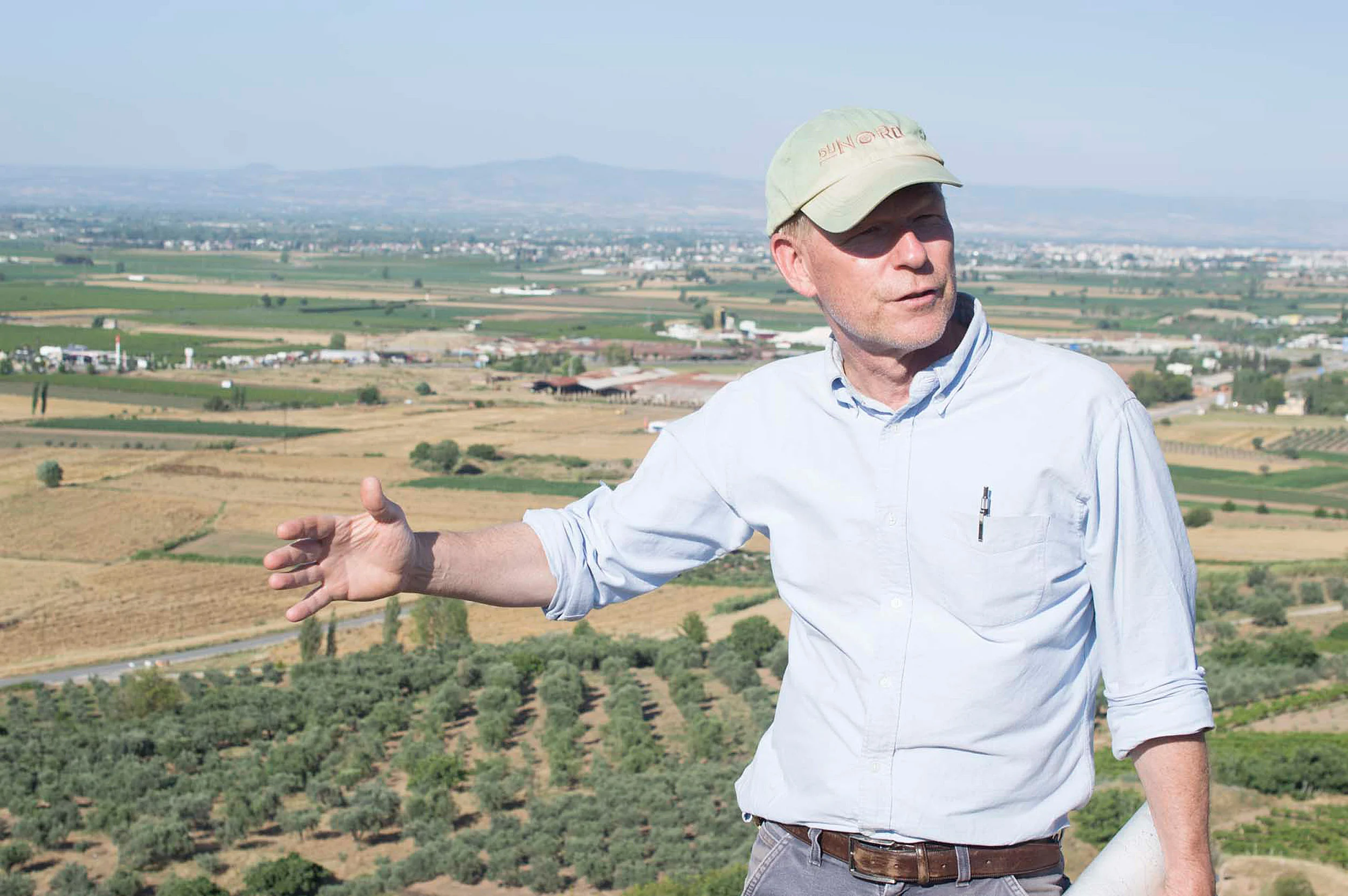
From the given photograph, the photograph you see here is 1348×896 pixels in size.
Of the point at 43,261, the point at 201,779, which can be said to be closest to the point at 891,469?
the point at 201,779

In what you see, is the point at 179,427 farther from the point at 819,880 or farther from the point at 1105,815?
the point at 819,880

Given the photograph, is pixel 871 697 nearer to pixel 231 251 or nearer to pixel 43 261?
pixel 43 261

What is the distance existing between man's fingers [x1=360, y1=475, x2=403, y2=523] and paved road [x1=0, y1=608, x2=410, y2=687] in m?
21.8

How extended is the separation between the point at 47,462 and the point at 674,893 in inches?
1380

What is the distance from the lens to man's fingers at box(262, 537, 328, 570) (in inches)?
83.7

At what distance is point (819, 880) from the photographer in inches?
80.0

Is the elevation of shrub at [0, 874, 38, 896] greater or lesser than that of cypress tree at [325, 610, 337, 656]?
greater

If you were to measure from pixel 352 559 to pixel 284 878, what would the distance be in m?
11.0

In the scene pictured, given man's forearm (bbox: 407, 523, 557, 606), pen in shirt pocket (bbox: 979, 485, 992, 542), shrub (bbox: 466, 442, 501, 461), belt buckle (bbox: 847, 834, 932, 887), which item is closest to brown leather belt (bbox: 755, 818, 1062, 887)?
belt buckle (bbox: 847, 834, 932, 887)

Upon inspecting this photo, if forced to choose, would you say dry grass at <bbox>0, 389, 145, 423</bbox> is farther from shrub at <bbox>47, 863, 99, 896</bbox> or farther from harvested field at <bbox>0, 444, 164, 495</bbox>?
shrub at <bbox>47, 863, 99, 896</bbox>

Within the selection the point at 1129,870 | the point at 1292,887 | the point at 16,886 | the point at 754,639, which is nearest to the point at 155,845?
the point at 16,886

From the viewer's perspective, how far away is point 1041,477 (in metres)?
1.87

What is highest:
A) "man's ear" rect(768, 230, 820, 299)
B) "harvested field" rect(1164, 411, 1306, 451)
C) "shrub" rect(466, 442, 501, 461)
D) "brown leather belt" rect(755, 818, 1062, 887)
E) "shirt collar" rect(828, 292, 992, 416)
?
"man's ear" rect(768, 230, 820, 299)

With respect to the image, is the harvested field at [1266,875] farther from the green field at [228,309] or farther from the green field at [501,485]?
the green field at [228,309]
